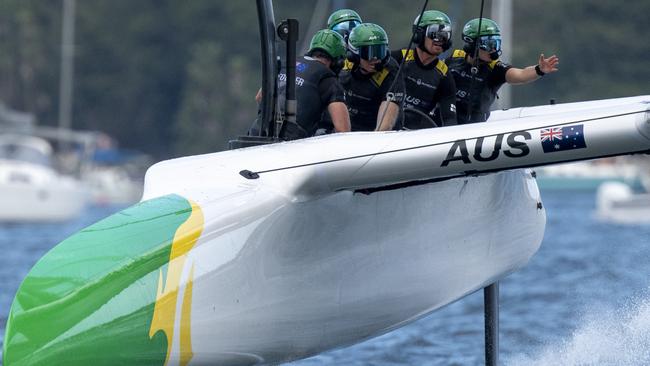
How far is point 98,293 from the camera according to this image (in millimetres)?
5289

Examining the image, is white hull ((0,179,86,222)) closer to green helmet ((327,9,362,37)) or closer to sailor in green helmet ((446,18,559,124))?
green helmet ((327,9,362,37))

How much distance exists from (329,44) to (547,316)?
5.25 metres

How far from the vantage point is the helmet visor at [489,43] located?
762 cm

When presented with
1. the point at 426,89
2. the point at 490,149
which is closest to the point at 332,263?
the point at 490,149

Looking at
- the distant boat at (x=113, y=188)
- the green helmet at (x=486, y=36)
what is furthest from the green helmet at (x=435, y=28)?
the distant boat at (x=113, y=188)

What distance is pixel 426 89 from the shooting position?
24.1 feet

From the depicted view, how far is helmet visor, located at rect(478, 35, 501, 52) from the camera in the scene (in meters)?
7.62

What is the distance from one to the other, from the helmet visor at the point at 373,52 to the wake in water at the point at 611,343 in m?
2.10

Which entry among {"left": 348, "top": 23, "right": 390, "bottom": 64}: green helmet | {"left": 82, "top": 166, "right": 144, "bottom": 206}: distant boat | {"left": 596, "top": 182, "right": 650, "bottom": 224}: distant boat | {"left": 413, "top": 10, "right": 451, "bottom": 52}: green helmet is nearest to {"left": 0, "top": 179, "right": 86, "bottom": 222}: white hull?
{"left": 596, "top": 182, "right": 650, "bottom": 224}: distant boat

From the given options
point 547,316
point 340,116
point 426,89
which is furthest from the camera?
point 547,316

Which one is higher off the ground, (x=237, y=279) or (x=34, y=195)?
(x=34, y=195)

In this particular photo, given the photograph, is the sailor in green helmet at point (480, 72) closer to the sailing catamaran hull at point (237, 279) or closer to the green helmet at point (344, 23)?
the green helmet at point (344, 23)

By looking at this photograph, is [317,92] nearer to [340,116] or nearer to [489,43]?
[340,116]

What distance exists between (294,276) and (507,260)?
6.79 feet
